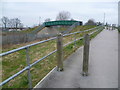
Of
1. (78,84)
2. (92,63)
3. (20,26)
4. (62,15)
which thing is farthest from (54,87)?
(20,26)

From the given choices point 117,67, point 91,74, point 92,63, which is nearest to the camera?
point 91,74

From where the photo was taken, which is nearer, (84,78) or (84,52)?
(84,78)

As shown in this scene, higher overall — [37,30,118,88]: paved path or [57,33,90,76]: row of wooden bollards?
[57,33,90,76]: row of wooden bollards

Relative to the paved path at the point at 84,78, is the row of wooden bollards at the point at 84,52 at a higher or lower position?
higher

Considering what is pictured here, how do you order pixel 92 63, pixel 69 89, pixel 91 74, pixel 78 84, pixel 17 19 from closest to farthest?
pixel 69 89 → pixel 78 84 → pixel 91 74 → pixel 92 63 → pixel 17 19

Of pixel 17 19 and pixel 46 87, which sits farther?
pixel 17 19

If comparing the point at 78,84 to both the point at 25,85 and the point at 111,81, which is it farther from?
the point at 25,85

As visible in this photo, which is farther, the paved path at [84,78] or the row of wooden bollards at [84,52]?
the row of wooden bollards at [84,52]

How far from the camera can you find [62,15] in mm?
86688

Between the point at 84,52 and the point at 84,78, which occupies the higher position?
the point at 84,52

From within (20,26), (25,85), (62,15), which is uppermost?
(62,15)

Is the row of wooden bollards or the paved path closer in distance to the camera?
the paved path

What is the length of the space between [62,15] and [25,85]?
3390 inches

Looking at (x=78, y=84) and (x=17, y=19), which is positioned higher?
(x=17, y=19)
